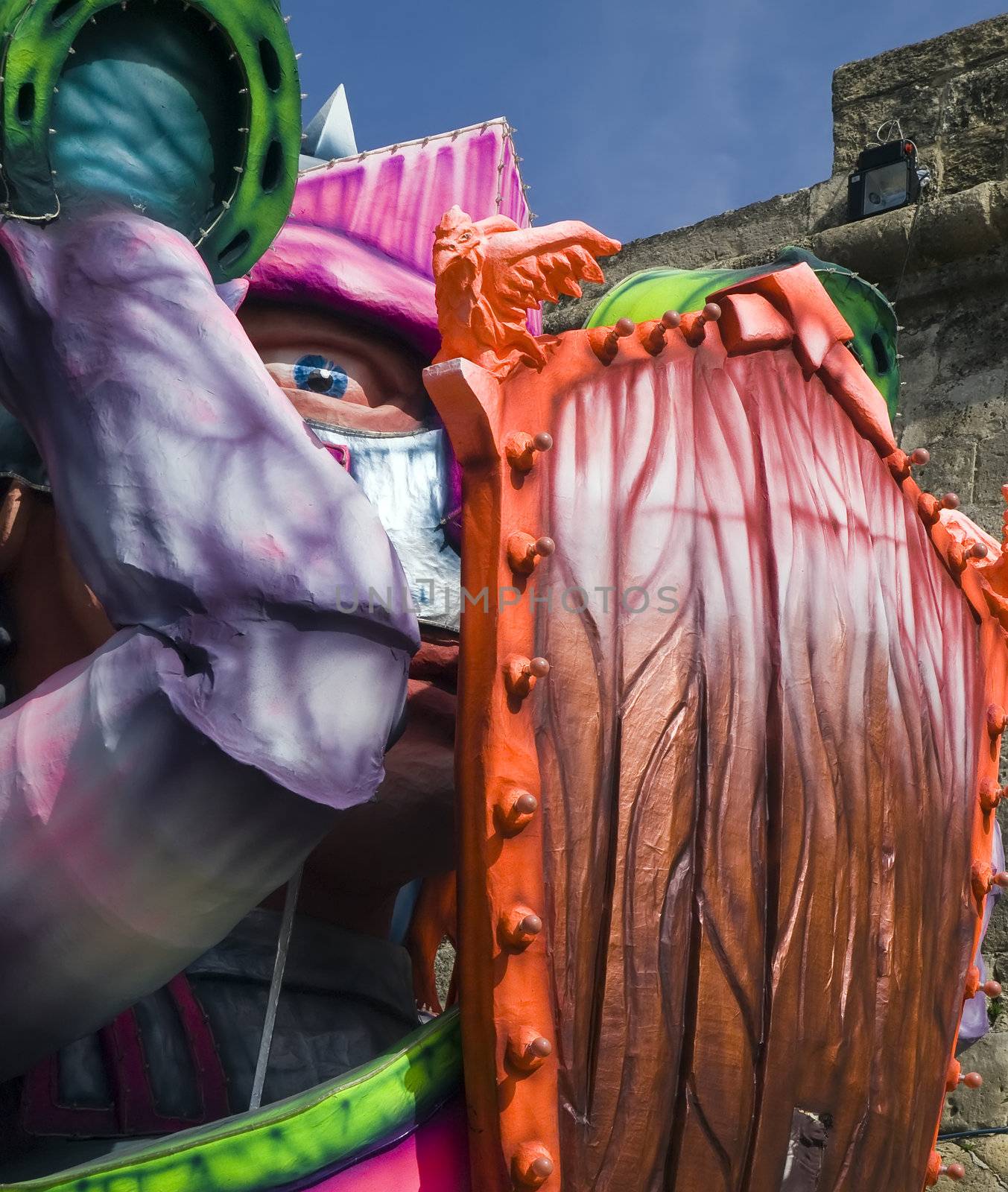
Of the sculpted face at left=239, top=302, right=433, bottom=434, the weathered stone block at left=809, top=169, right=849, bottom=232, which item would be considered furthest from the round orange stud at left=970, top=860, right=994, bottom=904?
the weathered stone block at left=809, top=169, right=849, bottom=232

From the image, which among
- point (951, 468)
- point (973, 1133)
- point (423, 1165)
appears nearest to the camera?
point (423, 1165)

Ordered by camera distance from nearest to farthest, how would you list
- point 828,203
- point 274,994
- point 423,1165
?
1. point 423,1165
2. point 274,994
3. point 828,203

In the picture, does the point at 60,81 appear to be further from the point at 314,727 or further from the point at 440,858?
the point at 440,858

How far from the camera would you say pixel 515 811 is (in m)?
1.42

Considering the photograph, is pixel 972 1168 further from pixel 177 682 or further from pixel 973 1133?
pixel 177 682

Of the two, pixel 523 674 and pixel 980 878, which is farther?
pixel 980 878

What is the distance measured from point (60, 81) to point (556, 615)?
72 centimetres

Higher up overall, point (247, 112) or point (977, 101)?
point (977, 101)

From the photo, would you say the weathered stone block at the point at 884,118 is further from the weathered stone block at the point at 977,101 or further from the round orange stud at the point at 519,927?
the round orange stud at the point at 519,927

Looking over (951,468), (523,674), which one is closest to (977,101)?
(951,468)

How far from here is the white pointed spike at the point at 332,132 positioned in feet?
7.29

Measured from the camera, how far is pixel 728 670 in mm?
1521

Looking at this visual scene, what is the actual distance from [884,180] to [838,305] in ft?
6.03

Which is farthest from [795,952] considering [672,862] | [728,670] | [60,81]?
[60,81]
